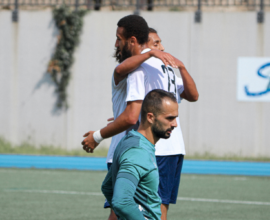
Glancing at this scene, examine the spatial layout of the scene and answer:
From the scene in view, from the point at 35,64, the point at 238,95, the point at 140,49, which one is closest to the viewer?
the point at 140,49

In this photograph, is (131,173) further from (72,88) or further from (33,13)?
(33,13)

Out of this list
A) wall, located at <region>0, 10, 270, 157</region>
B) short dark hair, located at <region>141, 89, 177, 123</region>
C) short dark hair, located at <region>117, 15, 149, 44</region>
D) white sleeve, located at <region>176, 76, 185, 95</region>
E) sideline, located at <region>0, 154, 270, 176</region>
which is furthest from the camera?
wall, located at <region>0, 10, 270, 157</region>

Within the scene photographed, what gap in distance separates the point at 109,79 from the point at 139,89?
1025 centimetres

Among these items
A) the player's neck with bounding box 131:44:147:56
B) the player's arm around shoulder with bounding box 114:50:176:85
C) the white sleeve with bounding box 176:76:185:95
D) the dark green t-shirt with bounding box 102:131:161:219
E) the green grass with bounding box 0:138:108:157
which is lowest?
the green grass with bounding box 0:138:108:157

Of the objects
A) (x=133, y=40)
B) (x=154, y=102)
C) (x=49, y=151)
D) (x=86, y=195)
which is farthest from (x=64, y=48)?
(x=154, y=102)

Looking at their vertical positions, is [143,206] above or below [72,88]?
above

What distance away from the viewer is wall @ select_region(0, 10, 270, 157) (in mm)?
12875

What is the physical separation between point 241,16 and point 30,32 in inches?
230

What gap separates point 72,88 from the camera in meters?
13.5

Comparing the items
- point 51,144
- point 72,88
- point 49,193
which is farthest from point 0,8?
point 49,193

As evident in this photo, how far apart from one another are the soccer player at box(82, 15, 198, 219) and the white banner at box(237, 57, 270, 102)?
30.6 feet

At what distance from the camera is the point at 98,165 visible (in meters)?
11.0

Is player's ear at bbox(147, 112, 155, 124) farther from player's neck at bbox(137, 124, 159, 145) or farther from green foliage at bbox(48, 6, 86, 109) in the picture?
green foliage at bbox(48, 6, 86, 109)

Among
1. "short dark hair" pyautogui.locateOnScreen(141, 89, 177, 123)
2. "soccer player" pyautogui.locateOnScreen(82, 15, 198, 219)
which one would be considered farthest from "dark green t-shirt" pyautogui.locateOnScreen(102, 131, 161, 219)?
"soccer player" pyautogui.locateOnScreen(82, 15, 198, 219)
